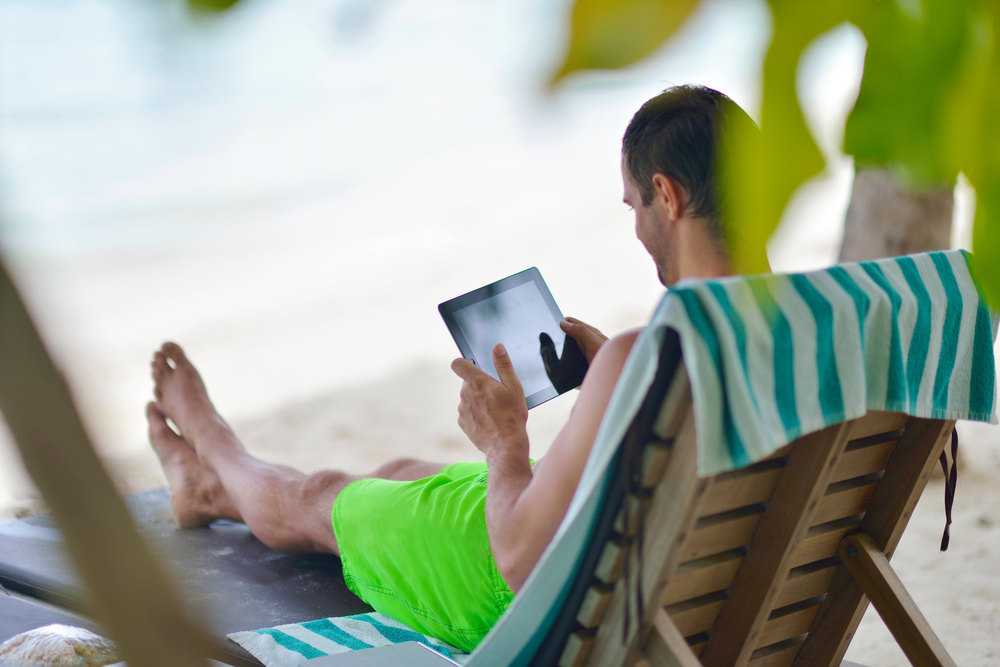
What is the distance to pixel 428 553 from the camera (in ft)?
5.57

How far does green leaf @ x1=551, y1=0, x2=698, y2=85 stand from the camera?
0.28m

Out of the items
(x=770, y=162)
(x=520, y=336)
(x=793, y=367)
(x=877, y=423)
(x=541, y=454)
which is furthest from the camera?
(x=541, y=454)

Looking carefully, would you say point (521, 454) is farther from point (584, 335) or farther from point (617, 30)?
point (617, 30)

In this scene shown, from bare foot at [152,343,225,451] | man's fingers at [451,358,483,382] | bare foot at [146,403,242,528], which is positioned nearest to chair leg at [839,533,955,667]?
man's fingers at [451,358,483,382]

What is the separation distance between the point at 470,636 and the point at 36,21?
148 centimetres

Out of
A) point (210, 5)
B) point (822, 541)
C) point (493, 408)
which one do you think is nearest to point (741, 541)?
point (822, 541)

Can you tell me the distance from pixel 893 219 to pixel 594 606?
264cm

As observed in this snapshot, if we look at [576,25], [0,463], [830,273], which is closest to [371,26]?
[576,25]

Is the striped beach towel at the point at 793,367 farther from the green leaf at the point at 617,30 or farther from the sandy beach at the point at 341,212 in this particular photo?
the green leaf at the point at 617,30

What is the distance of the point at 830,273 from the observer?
1.15 meters

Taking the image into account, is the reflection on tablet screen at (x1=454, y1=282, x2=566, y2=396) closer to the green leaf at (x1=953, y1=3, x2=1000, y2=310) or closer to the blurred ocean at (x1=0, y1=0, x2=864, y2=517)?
the blurred ocean at (x1=0, y1=0, x2=864, y2=517)

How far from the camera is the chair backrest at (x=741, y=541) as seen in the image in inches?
42.1

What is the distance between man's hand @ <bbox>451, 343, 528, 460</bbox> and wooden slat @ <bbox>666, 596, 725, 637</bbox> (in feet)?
1.23

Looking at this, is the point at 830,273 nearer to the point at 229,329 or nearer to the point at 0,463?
the point at 0,463
